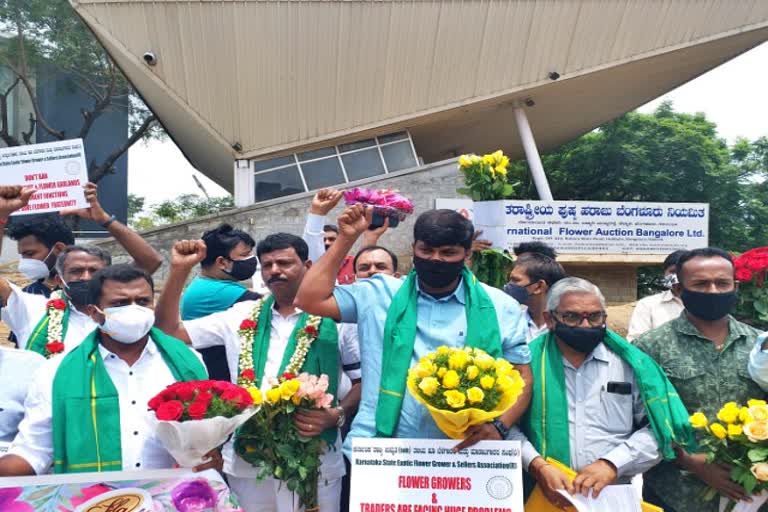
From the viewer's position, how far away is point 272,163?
706 inches

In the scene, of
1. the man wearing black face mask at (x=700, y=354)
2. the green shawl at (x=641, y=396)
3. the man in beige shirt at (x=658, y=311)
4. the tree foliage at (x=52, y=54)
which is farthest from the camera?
the tree foliage at (x=52, y=54)

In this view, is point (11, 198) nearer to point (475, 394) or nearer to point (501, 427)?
point (475, 394)

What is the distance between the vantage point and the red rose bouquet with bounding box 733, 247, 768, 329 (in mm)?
3803

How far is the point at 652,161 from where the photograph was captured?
22.7 meters

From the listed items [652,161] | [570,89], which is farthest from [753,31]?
[652,161]

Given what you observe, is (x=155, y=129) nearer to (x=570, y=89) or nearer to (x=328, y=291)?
(x=570, y=89)

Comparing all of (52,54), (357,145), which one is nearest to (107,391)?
(357,145)

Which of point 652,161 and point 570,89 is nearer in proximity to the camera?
point 570,89

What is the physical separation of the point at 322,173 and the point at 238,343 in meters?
15.3

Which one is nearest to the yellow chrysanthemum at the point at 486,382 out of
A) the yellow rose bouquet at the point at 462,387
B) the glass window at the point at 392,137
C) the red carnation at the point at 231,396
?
the yellow rose bouquet at the point at 462,387

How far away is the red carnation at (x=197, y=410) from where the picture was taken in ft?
7.50

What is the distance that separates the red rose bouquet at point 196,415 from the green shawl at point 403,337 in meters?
0.55

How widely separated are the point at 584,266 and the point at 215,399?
12788mm

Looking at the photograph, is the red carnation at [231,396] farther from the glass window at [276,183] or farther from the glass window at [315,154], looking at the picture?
the glass window at [315,154]
